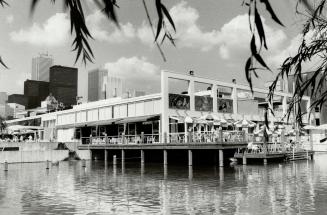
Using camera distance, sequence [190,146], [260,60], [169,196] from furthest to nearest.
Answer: [190,146] < [169,196] < [260,60]

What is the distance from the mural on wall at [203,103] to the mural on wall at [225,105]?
1.59m

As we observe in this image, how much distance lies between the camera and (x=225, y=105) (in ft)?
153

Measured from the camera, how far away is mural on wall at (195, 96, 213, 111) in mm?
43406

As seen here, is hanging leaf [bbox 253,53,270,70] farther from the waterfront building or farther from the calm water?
the waterfront building

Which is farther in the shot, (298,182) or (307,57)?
(298,182)

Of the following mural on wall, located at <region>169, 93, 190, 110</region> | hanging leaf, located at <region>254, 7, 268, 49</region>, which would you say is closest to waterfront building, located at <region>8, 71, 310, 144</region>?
mural on wall, located at <region>169, 93, 190, 110</region>

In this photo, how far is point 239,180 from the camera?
2212cm

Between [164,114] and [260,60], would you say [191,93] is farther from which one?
[260,60]

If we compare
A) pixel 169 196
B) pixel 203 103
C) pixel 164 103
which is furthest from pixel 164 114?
pixel 169 196

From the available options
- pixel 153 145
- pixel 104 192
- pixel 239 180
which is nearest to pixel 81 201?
pixel 104 192

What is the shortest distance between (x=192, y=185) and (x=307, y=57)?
16438 millimetres

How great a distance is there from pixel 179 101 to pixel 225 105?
24.2 feet

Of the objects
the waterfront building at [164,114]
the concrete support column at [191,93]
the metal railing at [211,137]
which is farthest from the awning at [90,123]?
the metal railing at [211,137]

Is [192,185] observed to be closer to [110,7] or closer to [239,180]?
[239,180]
